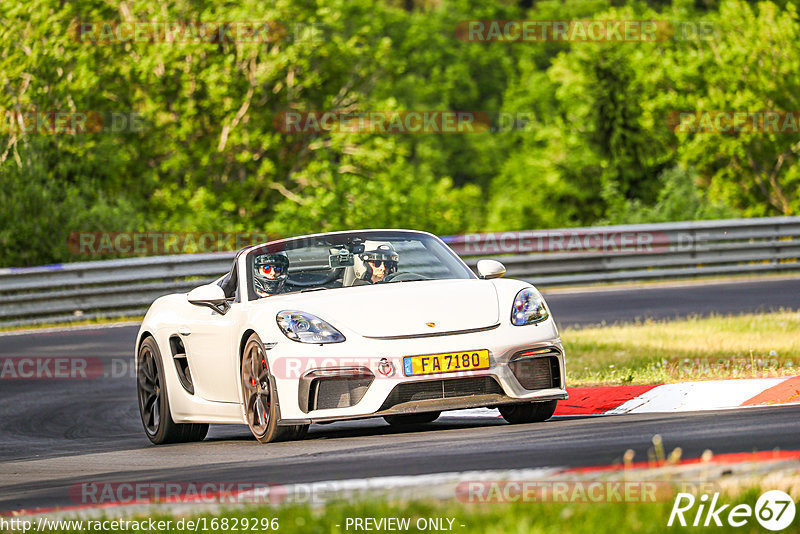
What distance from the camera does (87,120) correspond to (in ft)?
102

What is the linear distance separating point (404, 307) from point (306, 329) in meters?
0.60

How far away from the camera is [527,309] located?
869 centimetres

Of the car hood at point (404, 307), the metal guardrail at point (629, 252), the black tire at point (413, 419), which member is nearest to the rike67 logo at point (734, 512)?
the car hood at point (404, 307)

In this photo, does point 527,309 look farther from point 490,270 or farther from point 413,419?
point 413,419

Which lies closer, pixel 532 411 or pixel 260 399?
→ pixel 260 399

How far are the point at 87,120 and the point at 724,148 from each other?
2365 centimetres

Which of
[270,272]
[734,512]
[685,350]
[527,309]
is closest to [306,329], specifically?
[270,272]

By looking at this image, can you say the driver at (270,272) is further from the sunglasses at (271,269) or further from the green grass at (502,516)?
the green grass at (502,516)

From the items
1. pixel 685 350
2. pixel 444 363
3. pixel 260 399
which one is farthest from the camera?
pixel 685 350

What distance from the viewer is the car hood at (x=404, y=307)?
829 cm

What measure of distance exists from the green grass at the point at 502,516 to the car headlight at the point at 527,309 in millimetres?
3475

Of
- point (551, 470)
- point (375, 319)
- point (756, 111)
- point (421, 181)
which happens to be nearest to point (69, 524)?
point (551, 470)

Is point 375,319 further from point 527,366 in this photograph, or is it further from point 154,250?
point 154,250

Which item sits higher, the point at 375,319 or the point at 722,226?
the point at 375,319
